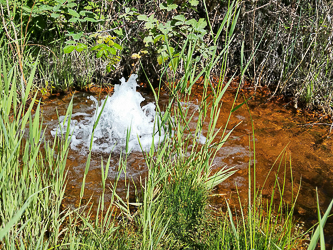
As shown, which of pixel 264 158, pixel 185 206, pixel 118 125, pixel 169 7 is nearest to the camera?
pixel 185 206

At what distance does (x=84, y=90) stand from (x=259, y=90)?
2032 millimetres

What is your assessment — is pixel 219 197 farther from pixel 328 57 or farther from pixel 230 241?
pixel 328 57

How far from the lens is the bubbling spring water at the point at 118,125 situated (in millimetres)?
2652

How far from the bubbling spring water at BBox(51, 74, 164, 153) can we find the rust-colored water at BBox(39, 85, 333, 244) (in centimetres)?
15

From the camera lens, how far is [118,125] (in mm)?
2947

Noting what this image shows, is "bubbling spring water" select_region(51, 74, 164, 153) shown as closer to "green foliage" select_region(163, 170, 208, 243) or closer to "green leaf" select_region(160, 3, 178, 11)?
"green leaf" select_region(160, 3, 178, 11)

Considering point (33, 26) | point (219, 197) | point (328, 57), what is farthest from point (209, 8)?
point (219, 197)

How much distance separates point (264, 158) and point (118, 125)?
4.50ft

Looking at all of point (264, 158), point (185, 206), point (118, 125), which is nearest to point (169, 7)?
point (118, 125)

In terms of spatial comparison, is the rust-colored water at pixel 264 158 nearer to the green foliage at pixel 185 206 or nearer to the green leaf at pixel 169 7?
the green foliage at pixel 185 206

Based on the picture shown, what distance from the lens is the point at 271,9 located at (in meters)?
3.69

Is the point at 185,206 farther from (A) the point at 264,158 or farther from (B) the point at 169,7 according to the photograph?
(B) the point at 169,7

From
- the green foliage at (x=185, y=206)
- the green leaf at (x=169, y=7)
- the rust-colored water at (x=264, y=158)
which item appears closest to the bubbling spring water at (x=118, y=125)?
the rust-colored water at (x=264, y=158)

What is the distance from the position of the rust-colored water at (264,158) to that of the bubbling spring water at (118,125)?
6.0 inches
